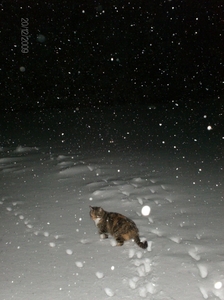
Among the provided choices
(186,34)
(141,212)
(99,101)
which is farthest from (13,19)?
(141,212)

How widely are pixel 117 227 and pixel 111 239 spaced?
24cm

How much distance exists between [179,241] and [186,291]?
84 centimetres

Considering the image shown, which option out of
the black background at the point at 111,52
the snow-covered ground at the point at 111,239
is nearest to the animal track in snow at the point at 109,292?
the snow-covered ground at the point at 111,239

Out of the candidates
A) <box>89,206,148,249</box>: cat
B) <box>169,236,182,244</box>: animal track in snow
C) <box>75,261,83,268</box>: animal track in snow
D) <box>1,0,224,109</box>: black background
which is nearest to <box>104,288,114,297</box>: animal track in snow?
<box>75,261,83,268</box>: animal track in snow

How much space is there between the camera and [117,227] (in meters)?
3.70

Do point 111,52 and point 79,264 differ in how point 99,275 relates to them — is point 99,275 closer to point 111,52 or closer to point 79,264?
point 79,264

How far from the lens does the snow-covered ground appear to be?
3086 millimetres


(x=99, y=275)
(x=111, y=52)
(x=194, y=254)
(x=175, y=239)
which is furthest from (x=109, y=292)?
(x=111, y=52)

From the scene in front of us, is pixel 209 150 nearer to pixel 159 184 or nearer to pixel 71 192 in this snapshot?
pixel 159 184

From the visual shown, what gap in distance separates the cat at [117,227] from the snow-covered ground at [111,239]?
3.7 inches

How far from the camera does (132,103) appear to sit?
1437 centimetres

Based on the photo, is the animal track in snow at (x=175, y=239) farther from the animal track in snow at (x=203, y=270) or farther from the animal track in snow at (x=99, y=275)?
the animal track in snow at (x=99, y=275)

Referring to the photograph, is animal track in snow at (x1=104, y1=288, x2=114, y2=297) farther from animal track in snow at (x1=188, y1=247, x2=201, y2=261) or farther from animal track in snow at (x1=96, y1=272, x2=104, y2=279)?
animal track in snow at (x1=188, y1=247, x2=201, y2=261)

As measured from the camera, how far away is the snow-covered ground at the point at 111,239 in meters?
3.09
